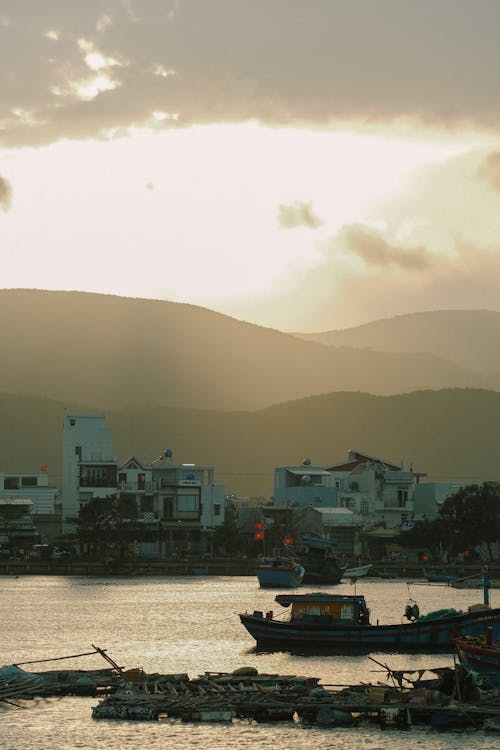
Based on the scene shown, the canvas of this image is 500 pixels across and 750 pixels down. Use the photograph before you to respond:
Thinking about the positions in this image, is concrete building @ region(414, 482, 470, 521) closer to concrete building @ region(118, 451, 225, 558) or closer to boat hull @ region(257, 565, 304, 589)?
concrete building @ region(118, 451, 225, 558)

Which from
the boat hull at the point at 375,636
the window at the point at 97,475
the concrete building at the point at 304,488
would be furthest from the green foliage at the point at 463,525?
the boat hull at the point at 375,636

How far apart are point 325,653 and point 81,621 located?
2513cm

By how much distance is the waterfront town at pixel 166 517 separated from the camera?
531 feet

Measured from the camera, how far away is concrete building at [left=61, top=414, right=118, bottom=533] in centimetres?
16725

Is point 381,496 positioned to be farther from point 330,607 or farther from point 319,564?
point 330,607

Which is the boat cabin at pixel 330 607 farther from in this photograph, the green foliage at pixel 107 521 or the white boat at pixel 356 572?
the green foliage at pixel 107 521

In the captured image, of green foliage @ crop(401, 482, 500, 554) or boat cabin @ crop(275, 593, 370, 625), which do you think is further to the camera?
green foliage @ crop(401, 482, 500, 554)

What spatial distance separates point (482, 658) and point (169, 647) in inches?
984

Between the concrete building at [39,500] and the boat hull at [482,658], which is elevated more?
the concrete building at [39,500]

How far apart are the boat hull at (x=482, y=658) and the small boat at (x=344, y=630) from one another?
12828 millimetres

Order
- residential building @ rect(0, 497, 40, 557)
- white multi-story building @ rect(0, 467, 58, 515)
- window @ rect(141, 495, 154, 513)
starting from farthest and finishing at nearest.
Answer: white multi-story building @ rect(0, 467, 58, 515) → window @ rect(141, 495, 154, 513) → residential building @ rect(0, 497, 40, 557)

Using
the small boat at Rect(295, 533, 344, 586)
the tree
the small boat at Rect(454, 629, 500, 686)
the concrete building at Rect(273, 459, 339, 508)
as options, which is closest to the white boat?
the small boat at Rect(295, 533, 344, 586)

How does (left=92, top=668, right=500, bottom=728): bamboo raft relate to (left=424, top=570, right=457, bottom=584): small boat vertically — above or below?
below

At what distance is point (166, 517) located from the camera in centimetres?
16862
